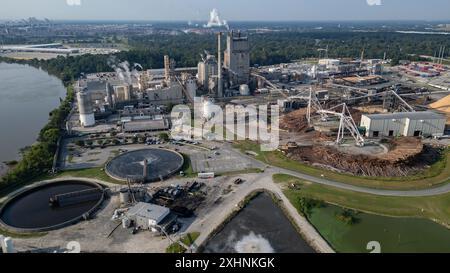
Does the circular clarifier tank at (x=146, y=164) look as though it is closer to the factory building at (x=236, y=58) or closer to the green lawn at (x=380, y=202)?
the green lawn at (x=380, y=202)

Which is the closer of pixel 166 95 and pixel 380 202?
pixel 380 202

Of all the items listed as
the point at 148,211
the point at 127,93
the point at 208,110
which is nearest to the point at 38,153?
the point at 148,211

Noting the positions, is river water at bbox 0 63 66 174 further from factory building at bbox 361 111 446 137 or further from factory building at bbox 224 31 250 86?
factory building at bbox 361 111 446 137

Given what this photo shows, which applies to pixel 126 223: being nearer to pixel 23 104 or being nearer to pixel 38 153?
pixel 38 153
